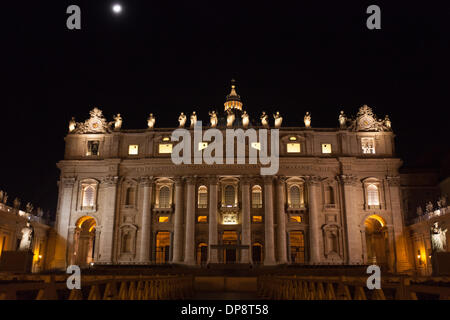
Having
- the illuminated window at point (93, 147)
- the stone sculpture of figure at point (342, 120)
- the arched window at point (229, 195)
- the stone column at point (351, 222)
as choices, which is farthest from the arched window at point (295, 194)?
the illuminated window at point (93, 147)

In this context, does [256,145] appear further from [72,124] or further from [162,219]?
[72,124]

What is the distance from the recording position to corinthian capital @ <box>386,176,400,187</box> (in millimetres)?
61062

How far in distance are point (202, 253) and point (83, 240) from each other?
766 inches

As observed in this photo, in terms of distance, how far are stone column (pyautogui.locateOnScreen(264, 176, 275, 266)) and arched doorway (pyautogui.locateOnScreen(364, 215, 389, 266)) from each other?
1486cm

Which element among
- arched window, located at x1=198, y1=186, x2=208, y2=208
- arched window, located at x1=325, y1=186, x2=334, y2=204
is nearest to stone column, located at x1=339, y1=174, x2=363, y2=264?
arched window, located at x1=325, y1=186, x2=334, y2=204

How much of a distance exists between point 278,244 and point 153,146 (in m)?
23.3

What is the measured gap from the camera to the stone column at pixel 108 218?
5897 cm

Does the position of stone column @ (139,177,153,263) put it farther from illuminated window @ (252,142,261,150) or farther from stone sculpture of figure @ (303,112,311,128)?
stone sculpture of figure @ (303,112,311,128)

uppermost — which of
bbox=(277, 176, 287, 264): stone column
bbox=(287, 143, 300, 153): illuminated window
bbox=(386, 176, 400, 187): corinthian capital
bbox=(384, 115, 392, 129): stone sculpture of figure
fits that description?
bbox=(384, 115, 392, 129): stone sculpture of figure

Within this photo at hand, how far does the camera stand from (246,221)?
193 feet

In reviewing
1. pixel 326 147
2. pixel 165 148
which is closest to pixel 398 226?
pixel 326 147

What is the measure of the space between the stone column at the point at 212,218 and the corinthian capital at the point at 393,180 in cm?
2490
